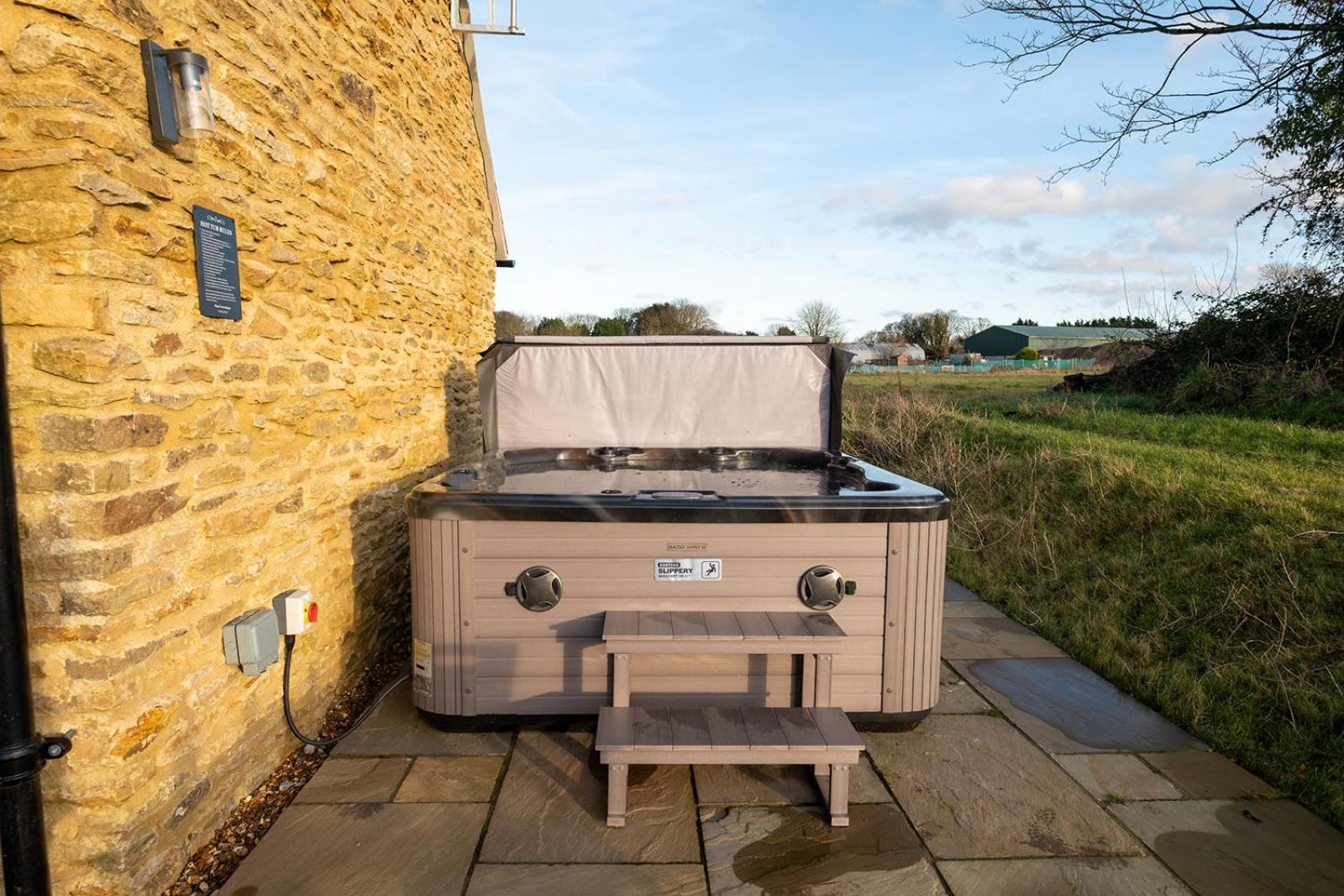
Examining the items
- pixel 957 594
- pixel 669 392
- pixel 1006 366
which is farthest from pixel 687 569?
pixel 1006 366

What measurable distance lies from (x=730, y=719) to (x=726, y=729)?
0.28ft

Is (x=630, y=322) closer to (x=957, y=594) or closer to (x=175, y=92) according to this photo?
(x=957, y=594)

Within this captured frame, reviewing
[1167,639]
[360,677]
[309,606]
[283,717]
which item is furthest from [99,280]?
[1167,639]

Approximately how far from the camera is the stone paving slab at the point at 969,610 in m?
4.38

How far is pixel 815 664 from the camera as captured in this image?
8.20ft

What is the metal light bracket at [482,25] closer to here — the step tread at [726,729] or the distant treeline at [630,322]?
the step tread at [726,729]

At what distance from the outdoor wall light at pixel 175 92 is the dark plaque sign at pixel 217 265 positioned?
229mm

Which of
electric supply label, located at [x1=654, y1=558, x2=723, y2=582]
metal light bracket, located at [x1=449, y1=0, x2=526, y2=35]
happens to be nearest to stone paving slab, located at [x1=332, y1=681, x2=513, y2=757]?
electric supply label, located at [x1=654, y1=558, x2=723, y2=582]

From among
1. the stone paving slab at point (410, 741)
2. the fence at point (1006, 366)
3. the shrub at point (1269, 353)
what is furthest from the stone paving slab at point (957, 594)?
the fence at point (1006, 366)

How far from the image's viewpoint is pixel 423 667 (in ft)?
8.66

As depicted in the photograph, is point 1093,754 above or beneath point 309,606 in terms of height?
beneath

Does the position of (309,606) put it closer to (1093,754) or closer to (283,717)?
(283,717)

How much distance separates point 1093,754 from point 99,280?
11.7 ft

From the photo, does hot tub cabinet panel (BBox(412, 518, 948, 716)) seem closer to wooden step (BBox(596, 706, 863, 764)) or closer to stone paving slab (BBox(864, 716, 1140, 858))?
wooden step (BBox(596, 706, 863, 764))
